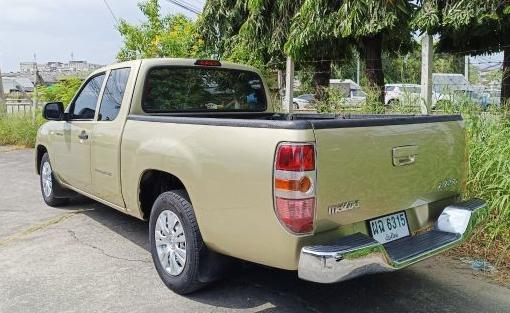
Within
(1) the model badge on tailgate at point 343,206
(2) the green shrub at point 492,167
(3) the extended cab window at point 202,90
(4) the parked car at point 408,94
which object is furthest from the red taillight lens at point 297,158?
(4) the parked car at point 408,94

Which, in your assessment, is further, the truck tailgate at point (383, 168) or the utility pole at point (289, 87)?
the utility pole at point (289, 87)

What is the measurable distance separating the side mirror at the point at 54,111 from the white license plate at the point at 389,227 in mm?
3921

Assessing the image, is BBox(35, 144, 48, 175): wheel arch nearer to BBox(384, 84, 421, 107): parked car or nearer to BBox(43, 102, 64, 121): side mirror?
BBox(43, 102, 64, 121): side mirror

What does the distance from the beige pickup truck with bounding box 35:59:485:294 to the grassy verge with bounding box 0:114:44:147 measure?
10156mm

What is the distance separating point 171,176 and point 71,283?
1239 millimetres

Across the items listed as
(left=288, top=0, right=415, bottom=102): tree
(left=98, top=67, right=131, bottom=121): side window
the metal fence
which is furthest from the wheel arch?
the metal fence

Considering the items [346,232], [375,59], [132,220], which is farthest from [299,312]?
[375,59]

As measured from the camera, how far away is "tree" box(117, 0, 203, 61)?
1208 cm

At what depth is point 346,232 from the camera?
10.5 ft

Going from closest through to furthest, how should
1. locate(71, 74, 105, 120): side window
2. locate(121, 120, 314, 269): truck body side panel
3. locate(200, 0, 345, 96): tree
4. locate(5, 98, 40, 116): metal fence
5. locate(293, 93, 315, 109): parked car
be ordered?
locate(121, 120, 314, 269): truck body side panel
locate(71, 74, 105, 120): side window
locate(293, 93, 315, 109): parked car
locate(200, 0, 345, 96): tree
locate(5, 98, 40, 116): metal fence

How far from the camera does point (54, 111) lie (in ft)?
18.8

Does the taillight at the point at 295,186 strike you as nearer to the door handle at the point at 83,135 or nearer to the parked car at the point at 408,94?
the door handle at the point at 83,135

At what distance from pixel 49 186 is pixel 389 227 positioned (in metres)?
4.97

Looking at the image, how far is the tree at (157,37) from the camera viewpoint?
39.6ft
